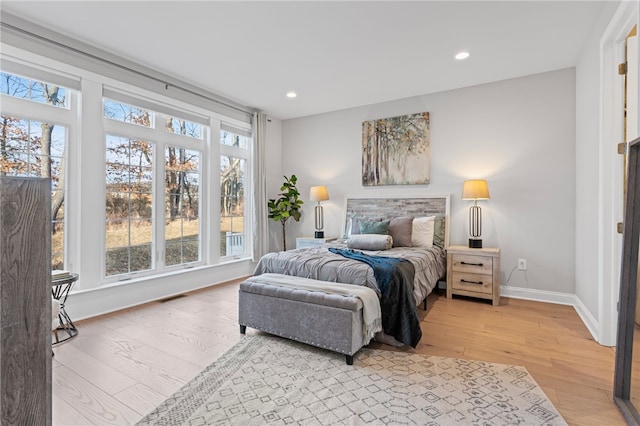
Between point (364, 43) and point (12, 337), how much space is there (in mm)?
3172

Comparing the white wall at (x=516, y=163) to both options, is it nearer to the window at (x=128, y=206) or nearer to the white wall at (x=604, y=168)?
the white wall at (x=604, y=168)

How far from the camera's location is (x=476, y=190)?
11.7 ft

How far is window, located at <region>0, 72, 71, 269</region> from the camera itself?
8.59 feet

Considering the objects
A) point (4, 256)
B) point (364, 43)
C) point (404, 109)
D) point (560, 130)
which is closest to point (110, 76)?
point (364, 43)

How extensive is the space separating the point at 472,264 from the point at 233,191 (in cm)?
359

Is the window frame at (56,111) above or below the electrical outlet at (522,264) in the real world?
above

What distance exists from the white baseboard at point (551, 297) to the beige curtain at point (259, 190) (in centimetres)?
351

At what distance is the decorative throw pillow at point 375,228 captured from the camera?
383 cm

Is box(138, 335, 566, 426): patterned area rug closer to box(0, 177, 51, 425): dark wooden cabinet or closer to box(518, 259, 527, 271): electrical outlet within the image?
box(0, 177, 51, 425): dark wooden cabinet

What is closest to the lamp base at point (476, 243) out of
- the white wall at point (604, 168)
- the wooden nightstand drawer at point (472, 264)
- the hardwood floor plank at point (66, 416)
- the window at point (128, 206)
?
the wooden nightstand drawer at point (472, 264)

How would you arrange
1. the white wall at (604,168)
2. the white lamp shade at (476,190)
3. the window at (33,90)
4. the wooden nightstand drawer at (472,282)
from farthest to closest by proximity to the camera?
the white lamp shade at (476,190) → the wooden nightstand drawer at (472,282) → the window at (33,90) → the white wall at (604,168)

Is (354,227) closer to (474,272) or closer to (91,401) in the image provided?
(474,272)

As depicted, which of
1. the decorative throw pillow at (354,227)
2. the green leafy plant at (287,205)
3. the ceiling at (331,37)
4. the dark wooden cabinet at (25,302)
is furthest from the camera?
the green leafy plant at (287,205)

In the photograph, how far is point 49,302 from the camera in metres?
0.80
